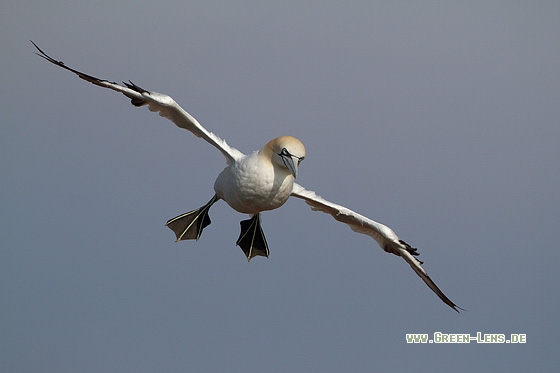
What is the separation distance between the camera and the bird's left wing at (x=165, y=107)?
1290cm

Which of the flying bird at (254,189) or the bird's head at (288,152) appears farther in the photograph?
the flying bird at (254,189)

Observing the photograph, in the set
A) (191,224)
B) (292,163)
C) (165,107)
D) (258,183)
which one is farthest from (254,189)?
(191,224)

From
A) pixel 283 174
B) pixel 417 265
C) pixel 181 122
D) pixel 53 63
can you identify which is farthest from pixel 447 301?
pixel 53 63

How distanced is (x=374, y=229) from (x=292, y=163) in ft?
9.32

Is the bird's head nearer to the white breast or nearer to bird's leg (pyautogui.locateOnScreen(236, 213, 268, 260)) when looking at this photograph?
the white breast

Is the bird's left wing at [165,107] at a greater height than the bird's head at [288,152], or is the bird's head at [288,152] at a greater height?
the bird's left wing at [165,107]

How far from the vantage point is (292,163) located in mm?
12156

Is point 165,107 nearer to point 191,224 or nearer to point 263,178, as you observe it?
point 263,178

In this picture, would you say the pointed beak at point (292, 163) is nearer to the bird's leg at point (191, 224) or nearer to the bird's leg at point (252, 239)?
the bird's leg at point (252, 239)

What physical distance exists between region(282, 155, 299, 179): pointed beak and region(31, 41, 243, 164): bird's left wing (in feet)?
4.08

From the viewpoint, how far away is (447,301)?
48.8 feet

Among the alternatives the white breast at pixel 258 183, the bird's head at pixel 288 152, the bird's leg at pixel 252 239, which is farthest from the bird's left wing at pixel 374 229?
the bird's head at pixel 288 152

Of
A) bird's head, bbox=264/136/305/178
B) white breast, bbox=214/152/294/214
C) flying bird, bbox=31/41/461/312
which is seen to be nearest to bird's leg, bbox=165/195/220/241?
flying bird, bbox=31/41/461/312

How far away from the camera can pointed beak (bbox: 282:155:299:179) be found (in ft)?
39.8
